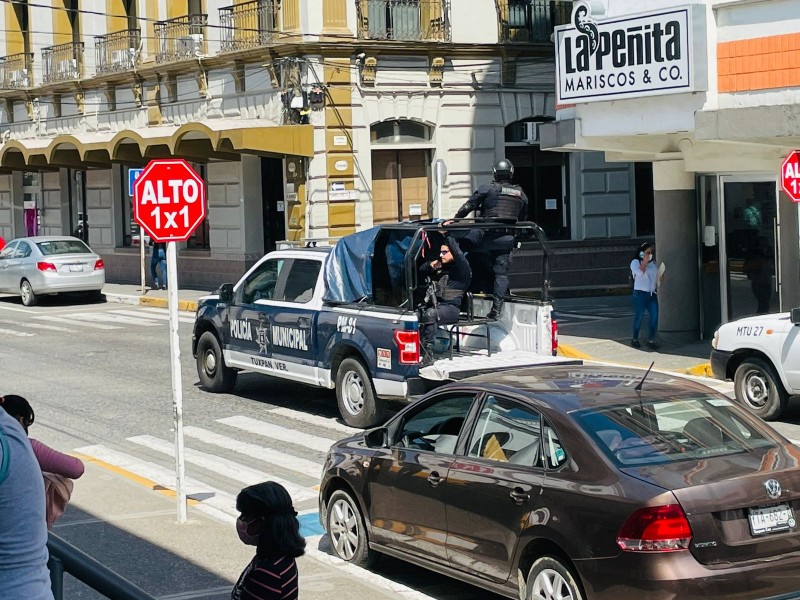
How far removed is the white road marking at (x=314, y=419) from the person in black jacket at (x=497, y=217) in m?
2.00

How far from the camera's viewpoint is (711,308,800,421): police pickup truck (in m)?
13.9

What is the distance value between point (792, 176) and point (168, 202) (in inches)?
326

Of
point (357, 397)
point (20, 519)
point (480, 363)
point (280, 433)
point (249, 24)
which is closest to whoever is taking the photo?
point (20, 519)

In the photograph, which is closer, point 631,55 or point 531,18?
point 631,55

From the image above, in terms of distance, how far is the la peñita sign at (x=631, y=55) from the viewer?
59.1 feet

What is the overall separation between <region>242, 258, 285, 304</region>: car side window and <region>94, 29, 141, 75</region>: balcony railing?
815 inches

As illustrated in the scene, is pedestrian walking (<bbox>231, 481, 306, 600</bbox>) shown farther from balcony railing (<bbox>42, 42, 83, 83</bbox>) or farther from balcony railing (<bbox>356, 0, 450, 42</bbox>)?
balcony railing (<bbox>42, 42, 83, 83</bbox>)

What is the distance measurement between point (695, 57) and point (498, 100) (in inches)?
508

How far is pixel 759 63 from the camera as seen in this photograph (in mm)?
17641

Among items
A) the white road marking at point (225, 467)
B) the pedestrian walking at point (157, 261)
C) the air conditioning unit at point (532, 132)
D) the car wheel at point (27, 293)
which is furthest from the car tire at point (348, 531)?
the pedestrian walking at point (157, 261)

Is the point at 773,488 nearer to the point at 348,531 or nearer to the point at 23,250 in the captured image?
the point at 348,531

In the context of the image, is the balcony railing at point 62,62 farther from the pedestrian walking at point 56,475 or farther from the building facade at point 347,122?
the pedestrian walking at point 56,475

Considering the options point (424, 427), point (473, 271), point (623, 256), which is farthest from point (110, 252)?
point (424, 427)

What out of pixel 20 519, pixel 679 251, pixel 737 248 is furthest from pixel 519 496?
pixel 679 251
